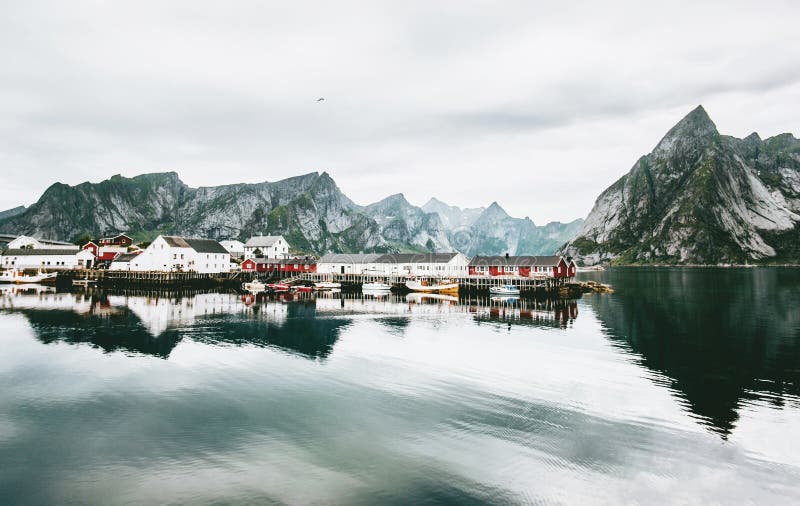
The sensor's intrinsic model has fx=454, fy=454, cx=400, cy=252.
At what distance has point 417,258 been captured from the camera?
121 m

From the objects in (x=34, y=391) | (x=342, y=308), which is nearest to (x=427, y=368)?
(x=34, y=391)

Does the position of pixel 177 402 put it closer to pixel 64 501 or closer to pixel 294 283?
pixel 64 501

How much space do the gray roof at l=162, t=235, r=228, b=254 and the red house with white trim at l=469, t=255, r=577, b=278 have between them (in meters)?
73.5

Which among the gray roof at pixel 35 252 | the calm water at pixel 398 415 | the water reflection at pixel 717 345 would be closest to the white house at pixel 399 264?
the water reflection at pixel 717 345

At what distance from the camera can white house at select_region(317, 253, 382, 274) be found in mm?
123625

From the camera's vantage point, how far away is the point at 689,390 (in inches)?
1193

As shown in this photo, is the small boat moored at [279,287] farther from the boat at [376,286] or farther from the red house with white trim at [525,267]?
the red house with white trim at [525,267]

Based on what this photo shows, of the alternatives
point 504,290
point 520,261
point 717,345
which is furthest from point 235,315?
point 520,261

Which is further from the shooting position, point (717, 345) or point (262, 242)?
point (262, 242)

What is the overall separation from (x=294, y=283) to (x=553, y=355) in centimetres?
8668

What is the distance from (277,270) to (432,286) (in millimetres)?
50436

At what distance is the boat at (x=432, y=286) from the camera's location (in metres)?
102

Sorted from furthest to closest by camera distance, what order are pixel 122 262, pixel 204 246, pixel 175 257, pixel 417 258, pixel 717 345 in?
pixel 204 246 < pixel 122 262 < pixel 417 258 < pixel 175 257 < pixel 717 345

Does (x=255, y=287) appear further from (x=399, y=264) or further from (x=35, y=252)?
(x=35, y=252)
